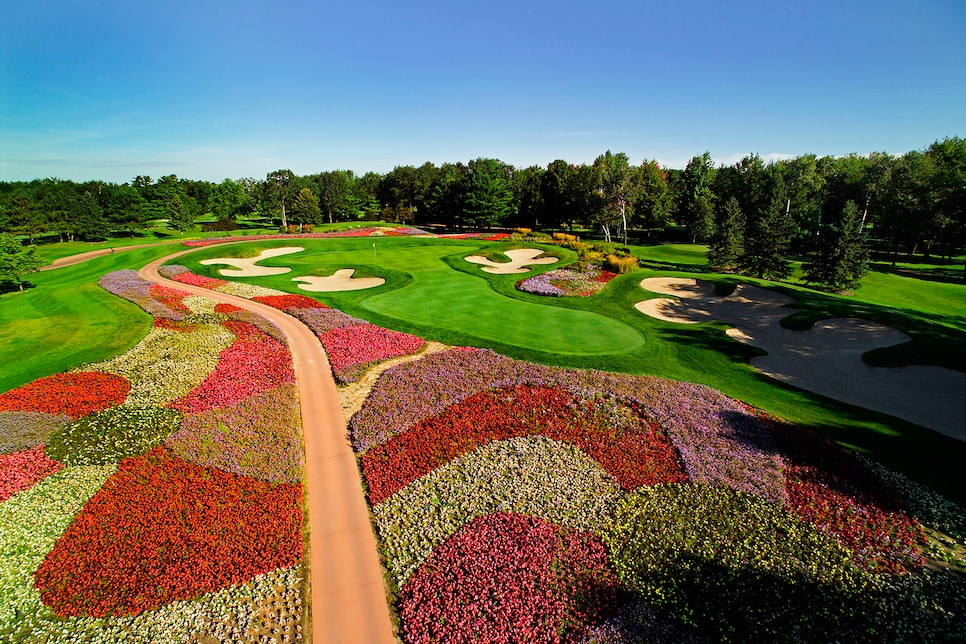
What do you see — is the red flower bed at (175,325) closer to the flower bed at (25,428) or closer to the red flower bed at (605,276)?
the flower bed at (25,428)

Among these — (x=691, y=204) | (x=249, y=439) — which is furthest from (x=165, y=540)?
(x=691, y=204)

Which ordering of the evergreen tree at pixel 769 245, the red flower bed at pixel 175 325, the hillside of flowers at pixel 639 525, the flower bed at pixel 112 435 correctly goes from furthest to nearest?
the evergreen tree at pixel 769 245, the red flower bed at pixel 175 325, the flower bed at pixel 112 435, the hillside of flowers at pixel 639 525

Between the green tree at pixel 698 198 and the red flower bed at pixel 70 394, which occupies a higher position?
the green tree at pixel 698 198

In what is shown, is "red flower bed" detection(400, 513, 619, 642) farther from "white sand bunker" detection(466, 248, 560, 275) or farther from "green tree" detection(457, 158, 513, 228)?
"green tree" detection(457, 158, 513, 228)

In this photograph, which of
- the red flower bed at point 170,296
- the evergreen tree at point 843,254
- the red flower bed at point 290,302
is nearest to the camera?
the red flower bed at point 170,296

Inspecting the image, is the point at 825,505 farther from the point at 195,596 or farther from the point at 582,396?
the point at 195,596

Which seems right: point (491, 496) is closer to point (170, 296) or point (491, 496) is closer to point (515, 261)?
point (170, 296)

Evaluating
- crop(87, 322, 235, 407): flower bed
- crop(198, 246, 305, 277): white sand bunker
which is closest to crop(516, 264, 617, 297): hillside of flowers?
crop(87, 322, 235, 407): flower bed

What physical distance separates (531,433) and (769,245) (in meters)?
44.9

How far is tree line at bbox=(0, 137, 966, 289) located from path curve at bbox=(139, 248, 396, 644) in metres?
49.5

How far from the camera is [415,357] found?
980 inches

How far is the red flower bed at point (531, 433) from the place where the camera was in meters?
15.2

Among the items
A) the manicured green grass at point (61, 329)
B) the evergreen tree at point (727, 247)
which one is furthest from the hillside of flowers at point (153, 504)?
the evergreen tree at point (727, 247)

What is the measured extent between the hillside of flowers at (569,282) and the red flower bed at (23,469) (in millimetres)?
31699
